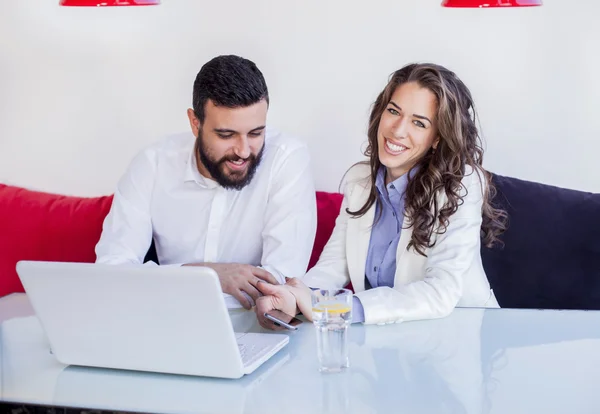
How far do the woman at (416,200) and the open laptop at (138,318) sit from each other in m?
0.64

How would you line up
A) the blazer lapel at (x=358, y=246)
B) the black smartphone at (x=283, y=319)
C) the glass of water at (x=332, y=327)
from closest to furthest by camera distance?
Answer: the glass of water at (x=332, y=327) < the black smartphone at (x=283, y=319) < the blazer lapel at (x=358, y=246)

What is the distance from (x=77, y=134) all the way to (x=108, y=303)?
1.67 m

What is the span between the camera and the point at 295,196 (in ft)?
7.75

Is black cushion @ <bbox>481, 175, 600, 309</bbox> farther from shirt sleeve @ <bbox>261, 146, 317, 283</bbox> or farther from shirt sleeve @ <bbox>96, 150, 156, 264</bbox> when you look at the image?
shirt sleeve @ <bbox>96, 150, 156, 264</bbox>

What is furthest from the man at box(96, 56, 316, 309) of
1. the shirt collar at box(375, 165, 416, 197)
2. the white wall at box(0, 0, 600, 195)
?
the white wall at box(0, 0, 600, 195)

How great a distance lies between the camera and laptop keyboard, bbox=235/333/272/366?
1.48 metres

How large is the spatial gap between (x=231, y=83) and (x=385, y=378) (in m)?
1.05

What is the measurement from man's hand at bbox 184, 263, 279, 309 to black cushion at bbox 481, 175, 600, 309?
750mm

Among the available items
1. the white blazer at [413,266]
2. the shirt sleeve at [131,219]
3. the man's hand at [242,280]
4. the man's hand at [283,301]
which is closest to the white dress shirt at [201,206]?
the shirt sleeve at [131,219]

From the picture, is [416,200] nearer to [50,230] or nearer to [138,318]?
[138,318]

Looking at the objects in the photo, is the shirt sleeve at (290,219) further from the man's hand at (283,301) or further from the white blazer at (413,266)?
the man's hand at (283,301)

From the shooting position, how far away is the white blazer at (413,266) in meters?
1.79

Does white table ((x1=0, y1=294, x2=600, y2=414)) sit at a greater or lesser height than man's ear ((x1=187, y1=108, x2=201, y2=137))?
lesser

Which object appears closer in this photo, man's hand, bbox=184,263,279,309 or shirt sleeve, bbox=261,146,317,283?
man's hand, bbox=184,263,279,309
